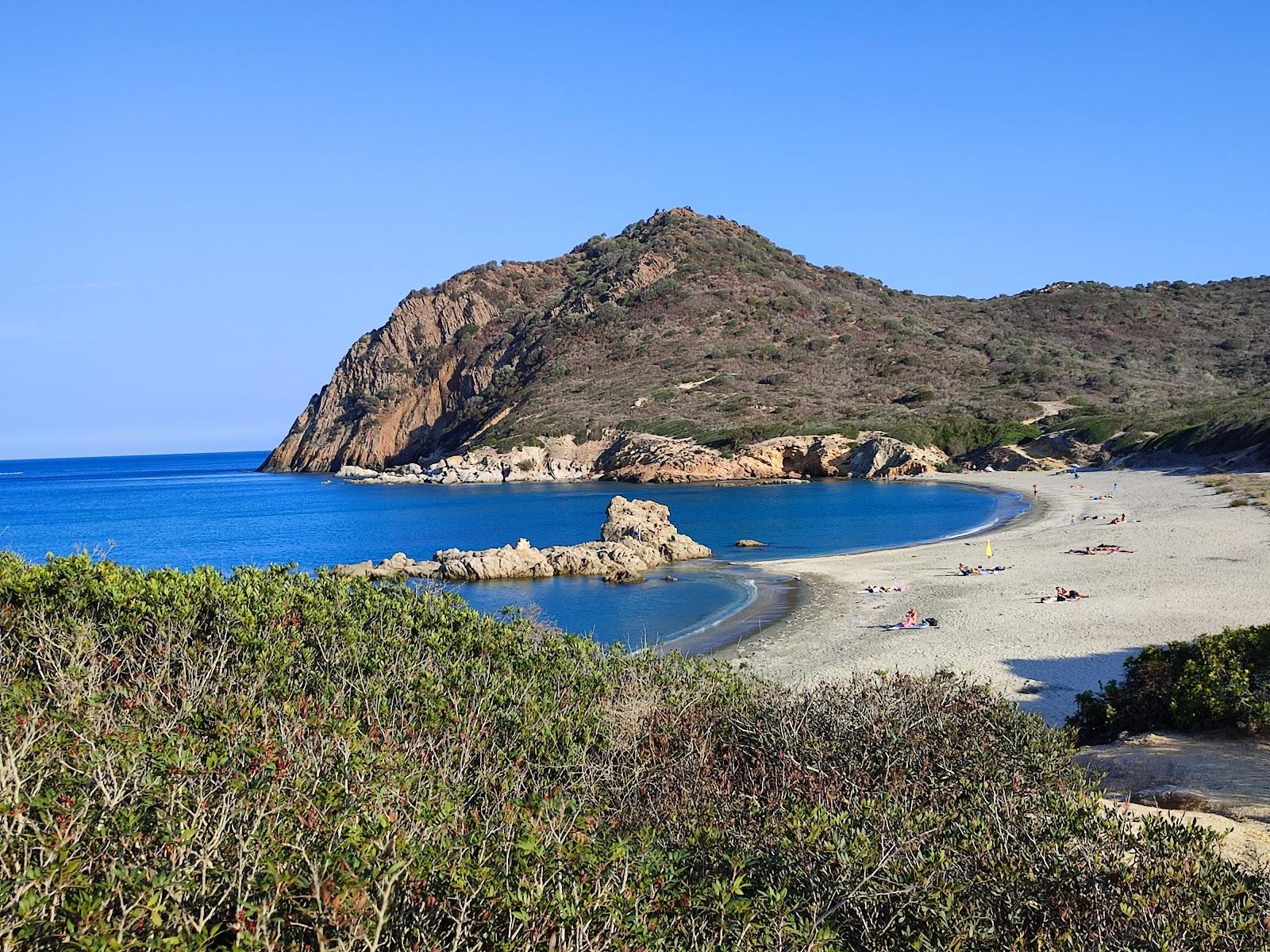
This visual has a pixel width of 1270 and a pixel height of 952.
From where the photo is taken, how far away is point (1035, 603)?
2092 centimetres

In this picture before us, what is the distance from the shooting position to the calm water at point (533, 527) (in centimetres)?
2573

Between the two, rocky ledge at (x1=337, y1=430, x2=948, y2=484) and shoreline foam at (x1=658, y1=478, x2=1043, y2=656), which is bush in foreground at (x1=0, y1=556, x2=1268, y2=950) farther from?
rocky ledge at (x1=337, y1=430, x2=948, y2=484)

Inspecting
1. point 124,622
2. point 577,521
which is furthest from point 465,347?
point 124,622

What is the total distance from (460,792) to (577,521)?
1557 inches

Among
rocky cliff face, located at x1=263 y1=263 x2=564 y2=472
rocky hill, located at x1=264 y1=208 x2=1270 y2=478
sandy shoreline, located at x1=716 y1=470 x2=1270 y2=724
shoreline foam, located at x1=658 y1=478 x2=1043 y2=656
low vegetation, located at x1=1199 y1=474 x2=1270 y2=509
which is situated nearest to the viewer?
sandy shoreline, located at x1=716 y1=470 x2=1270 y2=724

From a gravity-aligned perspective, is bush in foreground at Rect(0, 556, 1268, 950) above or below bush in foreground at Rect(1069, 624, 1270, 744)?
above

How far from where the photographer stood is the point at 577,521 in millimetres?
44156

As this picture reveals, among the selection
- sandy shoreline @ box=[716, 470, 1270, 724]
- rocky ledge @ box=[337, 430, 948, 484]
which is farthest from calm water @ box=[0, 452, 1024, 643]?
rocky ledge @ box=[337, 430, 948, 484]

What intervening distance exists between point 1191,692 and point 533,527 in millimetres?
35109

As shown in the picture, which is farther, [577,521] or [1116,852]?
[577,521]

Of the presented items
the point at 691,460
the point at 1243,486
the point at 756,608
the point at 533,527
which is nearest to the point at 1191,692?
the point at 756,608

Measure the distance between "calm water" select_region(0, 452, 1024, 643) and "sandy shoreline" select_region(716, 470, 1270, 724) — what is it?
2.85m

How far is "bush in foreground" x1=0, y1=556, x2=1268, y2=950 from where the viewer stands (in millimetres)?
3041

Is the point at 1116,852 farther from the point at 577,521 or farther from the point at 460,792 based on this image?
the point at 577,521
